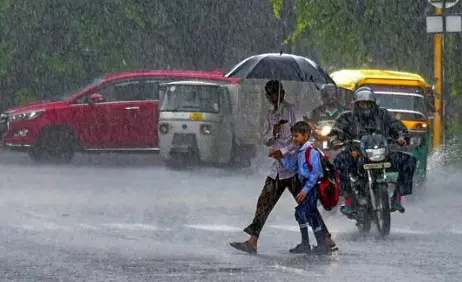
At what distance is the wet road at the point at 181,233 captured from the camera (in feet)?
44.5

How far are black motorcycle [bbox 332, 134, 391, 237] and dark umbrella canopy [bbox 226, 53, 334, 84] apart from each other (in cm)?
166

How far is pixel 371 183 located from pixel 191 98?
1293 cm

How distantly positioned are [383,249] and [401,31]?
17.1 metres

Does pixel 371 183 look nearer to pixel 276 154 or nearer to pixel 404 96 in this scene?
pixel 276 154

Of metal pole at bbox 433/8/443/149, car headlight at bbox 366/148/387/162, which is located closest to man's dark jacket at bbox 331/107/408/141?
car headlight at bbox 366/148/387/162

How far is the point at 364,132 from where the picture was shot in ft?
59.2

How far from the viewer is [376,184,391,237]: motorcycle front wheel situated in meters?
17.3

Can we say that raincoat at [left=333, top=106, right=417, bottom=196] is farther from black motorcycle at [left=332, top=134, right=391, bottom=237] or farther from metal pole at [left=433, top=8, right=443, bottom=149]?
metal pole at [left=433, top=8, right=443, bottom=149]

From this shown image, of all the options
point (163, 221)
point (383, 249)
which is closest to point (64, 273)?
point (383, 249)

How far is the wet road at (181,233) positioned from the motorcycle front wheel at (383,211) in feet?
0.40

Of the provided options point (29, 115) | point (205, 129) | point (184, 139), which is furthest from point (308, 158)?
point (29, 115)

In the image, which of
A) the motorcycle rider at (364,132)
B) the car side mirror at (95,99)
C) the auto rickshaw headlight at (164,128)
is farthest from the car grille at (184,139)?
the motorcycle rider at (364,132)

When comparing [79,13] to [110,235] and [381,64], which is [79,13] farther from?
[110,235]

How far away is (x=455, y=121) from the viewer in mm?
36312
